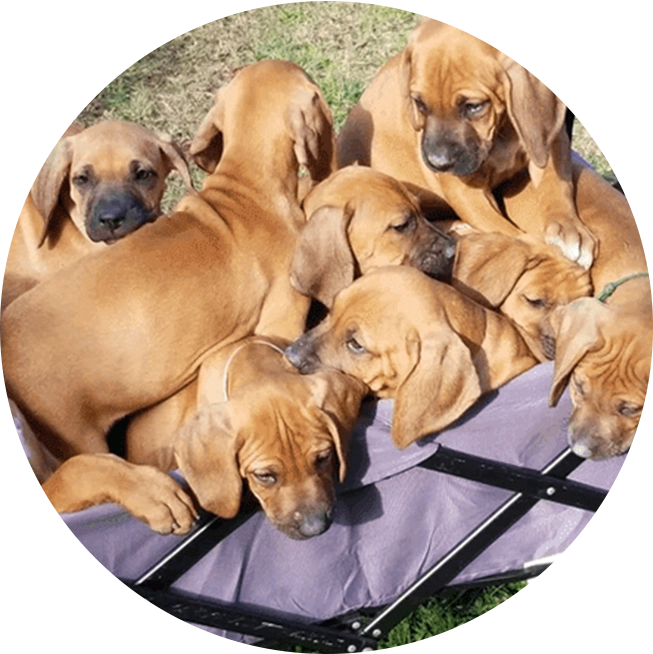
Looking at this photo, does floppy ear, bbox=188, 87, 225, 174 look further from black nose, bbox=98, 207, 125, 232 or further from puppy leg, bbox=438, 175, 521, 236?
puppy leg, bbox=438, 175, 521, 236

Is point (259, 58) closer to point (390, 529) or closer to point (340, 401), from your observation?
point (340, 401)

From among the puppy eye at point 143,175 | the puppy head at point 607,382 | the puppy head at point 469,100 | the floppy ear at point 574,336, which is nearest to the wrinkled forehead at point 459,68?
the puppy head at point 469,100

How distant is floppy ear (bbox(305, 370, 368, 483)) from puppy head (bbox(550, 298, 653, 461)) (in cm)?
71

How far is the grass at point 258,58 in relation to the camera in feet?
19.7

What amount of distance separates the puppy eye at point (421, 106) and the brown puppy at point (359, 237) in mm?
342

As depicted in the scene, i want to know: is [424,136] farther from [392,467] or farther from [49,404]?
[49,404]

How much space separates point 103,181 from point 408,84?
1.36 meters

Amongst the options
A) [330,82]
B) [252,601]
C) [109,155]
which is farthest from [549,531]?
[330,82]

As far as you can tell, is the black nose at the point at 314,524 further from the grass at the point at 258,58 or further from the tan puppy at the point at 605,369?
the grass at the point at 258,58

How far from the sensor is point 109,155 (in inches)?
179

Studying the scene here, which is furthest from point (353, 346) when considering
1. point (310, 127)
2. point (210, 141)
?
point (210, 141)

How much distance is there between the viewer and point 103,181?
4.50m

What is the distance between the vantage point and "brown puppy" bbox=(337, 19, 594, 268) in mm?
4254

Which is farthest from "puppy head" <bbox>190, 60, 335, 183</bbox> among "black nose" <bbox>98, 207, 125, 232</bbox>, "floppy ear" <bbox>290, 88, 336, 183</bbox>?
"black nose" <bbox>98, 207, 125, 232</bbox>
